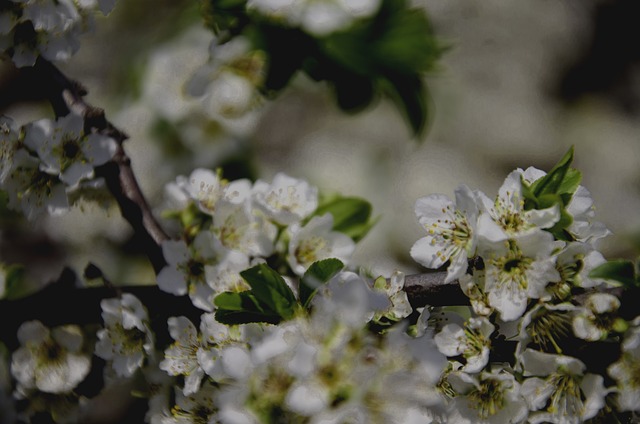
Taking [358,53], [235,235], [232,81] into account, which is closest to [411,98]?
[358,53]

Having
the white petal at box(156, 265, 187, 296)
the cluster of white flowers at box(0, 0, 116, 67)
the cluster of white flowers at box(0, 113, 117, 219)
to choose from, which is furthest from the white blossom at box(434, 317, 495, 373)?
the cluster of white flowers at box(0, 0, 116, 67)

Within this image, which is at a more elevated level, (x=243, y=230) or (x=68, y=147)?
(x=68, y=147)

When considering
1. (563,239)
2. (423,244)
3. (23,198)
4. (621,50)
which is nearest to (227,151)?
(23,198)

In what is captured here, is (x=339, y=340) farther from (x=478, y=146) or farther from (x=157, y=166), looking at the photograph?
(x=478, y=146)

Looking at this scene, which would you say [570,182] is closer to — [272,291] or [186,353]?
[272,291]

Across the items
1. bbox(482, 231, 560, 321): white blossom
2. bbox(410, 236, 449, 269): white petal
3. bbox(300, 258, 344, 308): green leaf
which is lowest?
bbox(410, 236, 449, 269): white petal

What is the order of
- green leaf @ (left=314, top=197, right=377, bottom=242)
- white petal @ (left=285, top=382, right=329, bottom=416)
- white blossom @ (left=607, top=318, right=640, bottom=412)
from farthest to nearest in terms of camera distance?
1. green leaf @ (left=314, top=197, right=377, bottom=242)
2. white blossom @ (left=607, top=318, right=640, bottom=412)
3. white petal @ (left=285, top=382, right=329, bottom=416)

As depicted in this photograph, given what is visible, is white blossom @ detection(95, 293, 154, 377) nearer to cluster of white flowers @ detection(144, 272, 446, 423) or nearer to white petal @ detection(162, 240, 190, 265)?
white petal @ detection(162, 240, 190, 265)
